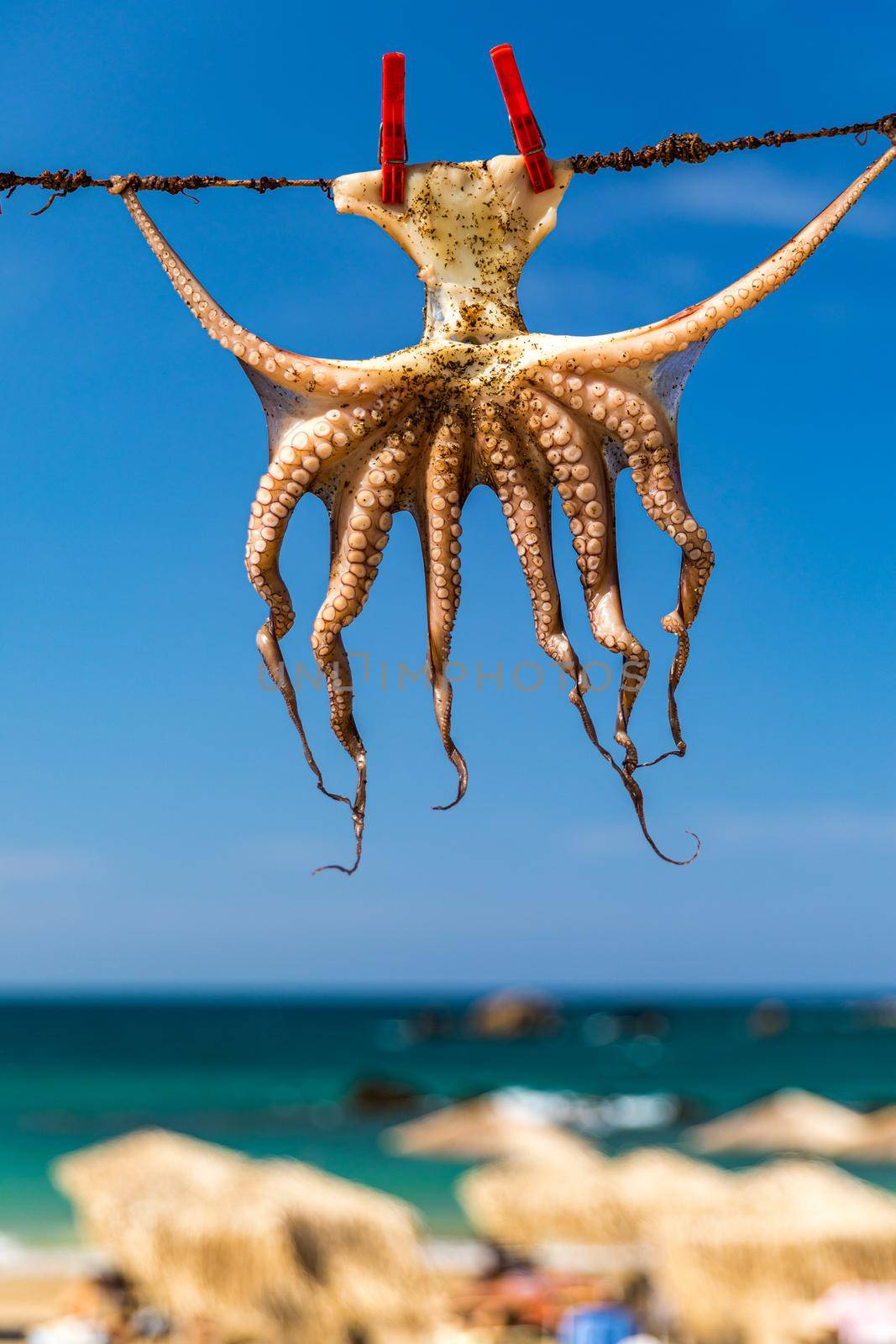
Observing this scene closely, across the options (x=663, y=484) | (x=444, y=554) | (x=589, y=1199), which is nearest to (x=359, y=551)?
(x=444, y=554)

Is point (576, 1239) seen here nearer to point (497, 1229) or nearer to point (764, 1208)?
point (497, 1229)

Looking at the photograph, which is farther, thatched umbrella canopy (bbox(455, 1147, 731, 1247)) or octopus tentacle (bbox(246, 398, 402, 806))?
thatched umbrella canopy (bbox(455, 1147, 731, 1247))

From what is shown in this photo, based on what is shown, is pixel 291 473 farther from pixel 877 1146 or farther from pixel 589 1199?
pixel 877 1146

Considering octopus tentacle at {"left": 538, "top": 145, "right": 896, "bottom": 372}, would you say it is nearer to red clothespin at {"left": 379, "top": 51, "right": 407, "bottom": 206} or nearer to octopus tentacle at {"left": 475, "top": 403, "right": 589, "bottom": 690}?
octopus tentacle at {"left": 475, "top": 403, "right": 589, "bottom": 690}

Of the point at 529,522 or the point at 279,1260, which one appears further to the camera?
the point at 279,1260

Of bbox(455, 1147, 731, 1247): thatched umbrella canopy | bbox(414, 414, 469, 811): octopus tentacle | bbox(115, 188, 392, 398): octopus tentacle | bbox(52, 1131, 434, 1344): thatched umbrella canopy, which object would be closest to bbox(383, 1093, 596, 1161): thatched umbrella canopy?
bbox(455, 1147, 731, 1247): thatched umbrella canopy

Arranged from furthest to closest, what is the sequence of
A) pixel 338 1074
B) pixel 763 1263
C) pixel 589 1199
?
pixel 338 1074, pixel 589 1199, pixel 763 1263

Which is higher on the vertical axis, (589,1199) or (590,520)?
(590,520)

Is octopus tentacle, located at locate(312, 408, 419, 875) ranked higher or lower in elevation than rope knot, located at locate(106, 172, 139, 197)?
lower
